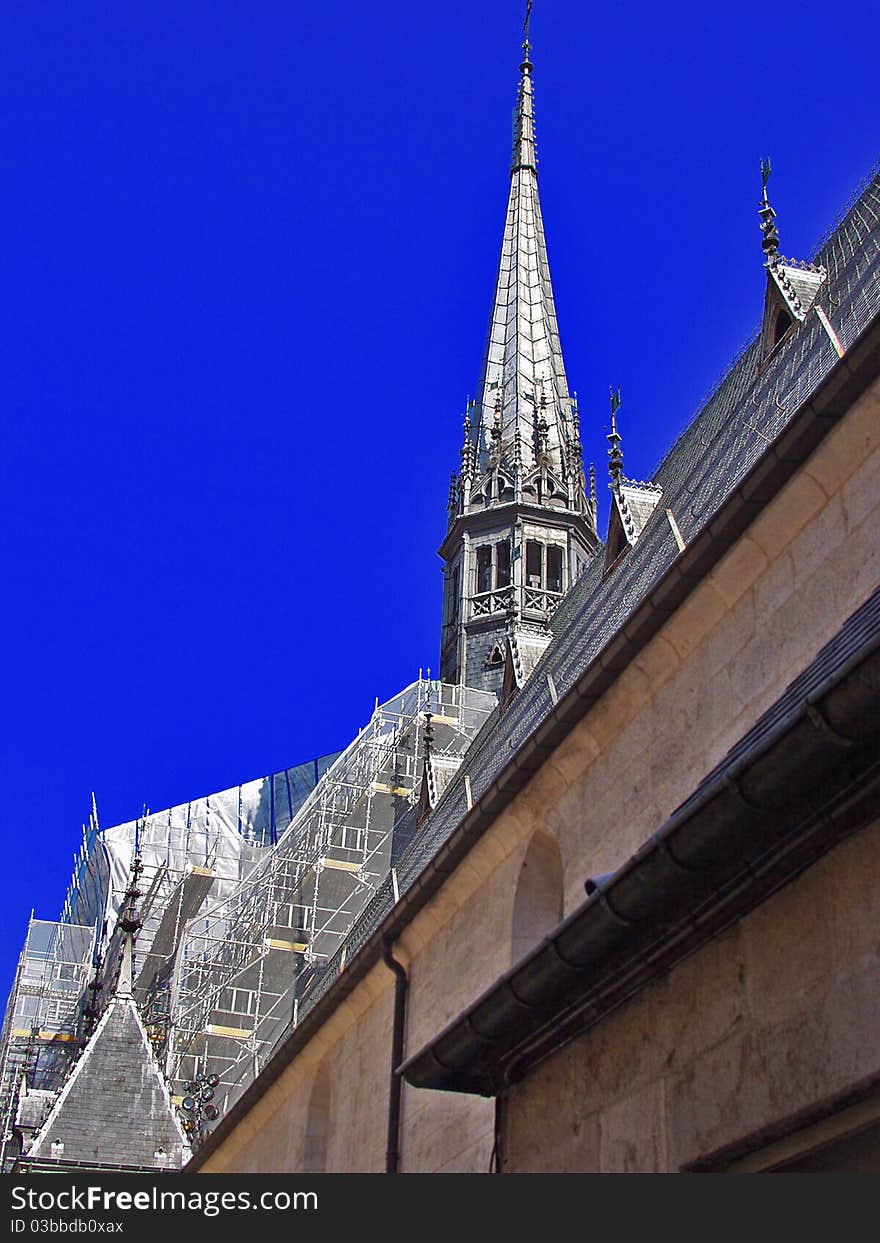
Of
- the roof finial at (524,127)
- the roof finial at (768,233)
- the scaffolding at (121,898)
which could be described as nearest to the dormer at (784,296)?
the roof finial at (768,233)

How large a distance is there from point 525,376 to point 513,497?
6962mm

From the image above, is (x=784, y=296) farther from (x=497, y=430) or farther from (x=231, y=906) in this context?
(x=497, y=430)

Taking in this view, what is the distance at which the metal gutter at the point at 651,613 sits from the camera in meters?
12.5

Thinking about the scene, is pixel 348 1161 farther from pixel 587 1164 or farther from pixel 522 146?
pixel 522 146

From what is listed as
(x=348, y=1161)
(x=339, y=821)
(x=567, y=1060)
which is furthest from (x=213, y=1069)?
(x=567, y=1060)

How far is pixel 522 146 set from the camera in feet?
229

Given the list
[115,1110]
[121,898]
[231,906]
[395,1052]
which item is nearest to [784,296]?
[395,1052]

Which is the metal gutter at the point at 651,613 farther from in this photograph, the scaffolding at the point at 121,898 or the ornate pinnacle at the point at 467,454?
the ornate pinnacle at the point at 467,454

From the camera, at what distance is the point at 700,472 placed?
2139 cm

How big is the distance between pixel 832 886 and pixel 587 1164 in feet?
11.9

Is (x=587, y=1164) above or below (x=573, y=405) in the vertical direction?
below

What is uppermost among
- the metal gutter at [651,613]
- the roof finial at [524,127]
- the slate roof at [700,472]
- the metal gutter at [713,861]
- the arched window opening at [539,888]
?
the roof finial at [524,127]

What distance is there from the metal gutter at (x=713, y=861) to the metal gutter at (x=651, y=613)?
7.38 ft

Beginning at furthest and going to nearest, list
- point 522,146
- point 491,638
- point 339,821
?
1. point 522,146
2. point 491,638
3. point 339,821
